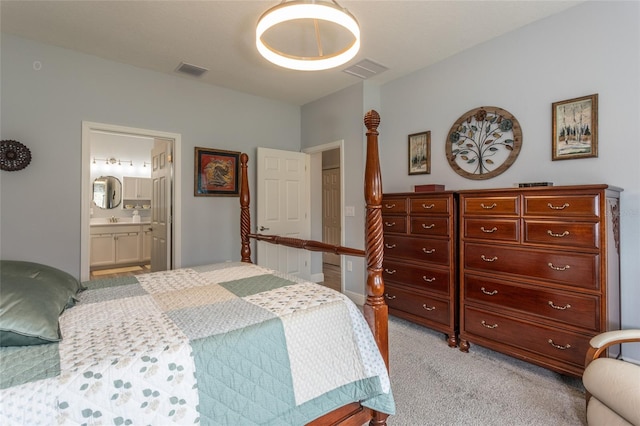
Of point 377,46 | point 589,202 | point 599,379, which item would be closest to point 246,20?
point 377,46

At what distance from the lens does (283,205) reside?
4.48 meters

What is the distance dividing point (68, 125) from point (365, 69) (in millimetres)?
3088

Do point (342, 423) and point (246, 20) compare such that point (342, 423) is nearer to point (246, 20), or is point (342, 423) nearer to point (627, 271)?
point (627, 271)

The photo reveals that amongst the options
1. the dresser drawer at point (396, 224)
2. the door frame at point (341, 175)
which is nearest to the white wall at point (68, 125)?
the door frame at point (341, 175)

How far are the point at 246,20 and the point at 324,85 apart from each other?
1554mm

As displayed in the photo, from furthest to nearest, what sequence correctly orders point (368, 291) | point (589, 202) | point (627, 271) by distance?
point (627, 271) < point (589, 202) < point (368, 291)

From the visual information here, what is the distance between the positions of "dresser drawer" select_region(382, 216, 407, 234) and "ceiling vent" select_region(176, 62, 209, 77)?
2605 mm

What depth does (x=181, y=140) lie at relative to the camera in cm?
376

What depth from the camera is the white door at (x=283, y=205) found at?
4250 millimetres

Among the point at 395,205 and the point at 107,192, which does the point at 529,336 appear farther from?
the point at 107,192

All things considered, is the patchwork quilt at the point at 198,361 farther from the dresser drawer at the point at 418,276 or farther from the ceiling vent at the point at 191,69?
the ceiling vent at the point at 191,69

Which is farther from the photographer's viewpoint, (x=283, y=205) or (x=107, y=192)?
(x=107, y=192)

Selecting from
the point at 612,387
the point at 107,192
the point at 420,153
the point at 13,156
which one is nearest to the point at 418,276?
the point at 420,153

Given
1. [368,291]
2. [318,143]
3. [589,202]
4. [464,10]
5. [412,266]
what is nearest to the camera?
[368,291]
